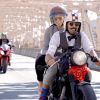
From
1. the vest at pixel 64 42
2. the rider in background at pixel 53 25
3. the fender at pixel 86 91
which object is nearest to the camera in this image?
the fender at pixel 86 91

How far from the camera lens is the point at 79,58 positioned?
5547 mm

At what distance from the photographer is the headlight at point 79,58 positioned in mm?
5539

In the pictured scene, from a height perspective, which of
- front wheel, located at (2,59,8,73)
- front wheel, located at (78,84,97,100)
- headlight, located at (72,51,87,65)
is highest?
headlight, located at (72,51,87,65)

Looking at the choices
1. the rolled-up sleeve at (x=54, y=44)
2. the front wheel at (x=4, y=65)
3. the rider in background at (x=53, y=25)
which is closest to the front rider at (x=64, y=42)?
the rolled-up sleeve at (x=54, y=44)

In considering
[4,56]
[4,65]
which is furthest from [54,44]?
[4,56]

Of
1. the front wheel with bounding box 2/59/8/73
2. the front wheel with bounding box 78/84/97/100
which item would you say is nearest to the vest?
the front wheel with bounding box 78/84/97/100

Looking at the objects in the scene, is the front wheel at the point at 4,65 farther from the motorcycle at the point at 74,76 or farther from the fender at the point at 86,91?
the fender at the point at 86,91

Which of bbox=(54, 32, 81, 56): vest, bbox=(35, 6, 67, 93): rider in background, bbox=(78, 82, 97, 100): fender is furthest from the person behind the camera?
bbox=(35, 6, 67, 93): rider in background

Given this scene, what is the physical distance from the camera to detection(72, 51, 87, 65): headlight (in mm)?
5539

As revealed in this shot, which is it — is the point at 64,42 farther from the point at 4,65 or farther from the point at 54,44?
the point at 4,65

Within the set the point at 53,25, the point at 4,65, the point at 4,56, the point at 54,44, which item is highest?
the point at 53,25

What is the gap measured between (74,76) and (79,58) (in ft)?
0.69

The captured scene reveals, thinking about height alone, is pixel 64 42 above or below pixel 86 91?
above

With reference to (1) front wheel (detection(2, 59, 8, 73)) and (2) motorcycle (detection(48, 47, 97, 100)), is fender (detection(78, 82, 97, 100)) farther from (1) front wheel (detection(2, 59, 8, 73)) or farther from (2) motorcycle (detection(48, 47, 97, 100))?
(1) front wheel (detection(2, 59, 8, 73))
